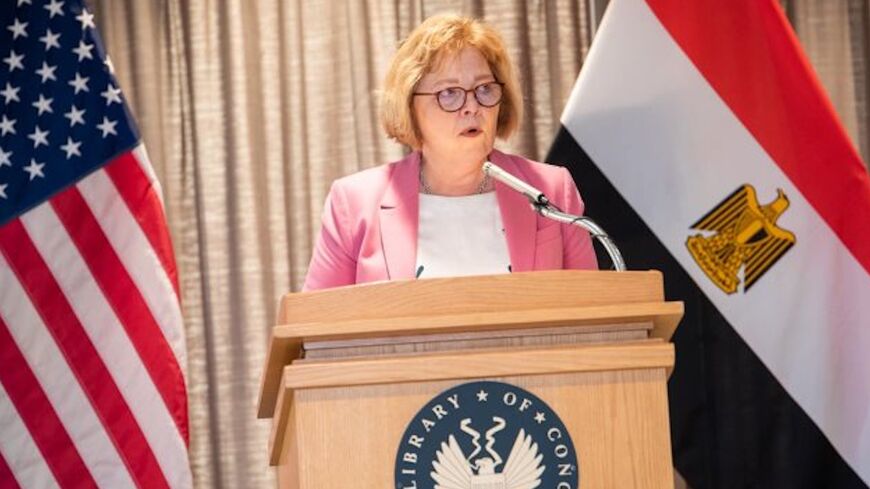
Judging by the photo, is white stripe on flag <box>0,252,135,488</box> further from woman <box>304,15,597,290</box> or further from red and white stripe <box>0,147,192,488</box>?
woman <box>304,15,597,290</box>

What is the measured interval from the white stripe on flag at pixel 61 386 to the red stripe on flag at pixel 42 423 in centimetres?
2

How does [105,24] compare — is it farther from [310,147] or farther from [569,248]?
[569,248]

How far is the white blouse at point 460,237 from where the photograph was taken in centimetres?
304

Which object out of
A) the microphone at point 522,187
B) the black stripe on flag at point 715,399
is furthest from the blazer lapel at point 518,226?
the black stripe on flag at point 715,399

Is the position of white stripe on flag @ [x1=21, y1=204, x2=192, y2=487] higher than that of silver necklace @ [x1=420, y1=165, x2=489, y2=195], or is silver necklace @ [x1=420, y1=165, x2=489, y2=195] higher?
silver necklace @ [x1=420, y1=165, x2=489, y2=195]

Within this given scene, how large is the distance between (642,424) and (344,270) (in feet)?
3.60

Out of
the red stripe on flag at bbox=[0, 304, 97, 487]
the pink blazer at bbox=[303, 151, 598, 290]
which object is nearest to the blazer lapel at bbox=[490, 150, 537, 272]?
the pink blazer at bbox=[303, 151, 598, 290]

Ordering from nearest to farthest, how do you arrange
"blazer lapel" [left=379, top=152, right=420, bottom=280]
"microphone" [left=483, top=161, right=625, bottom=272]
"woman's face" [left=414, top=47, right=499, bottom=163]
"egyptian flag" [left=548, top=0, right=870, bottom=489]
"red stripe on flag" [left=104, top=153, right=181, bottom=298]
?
"microphone" [left=483, top=161, right=625, bottom=272]
"blazer lapel" [left=379, top=152, right=420, bottom=280]
"woman's face" [left=414, top=47, right=499, bottom=163]
"egyptian flag" [left=548, top=0, right=870, bottom=489]
"red stripe on flag" [left=104, top=153, right=181, bottom=298]

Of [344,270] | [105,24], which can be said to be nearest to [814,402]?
[344,270]

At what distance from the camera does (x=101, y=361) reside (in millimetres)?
3883

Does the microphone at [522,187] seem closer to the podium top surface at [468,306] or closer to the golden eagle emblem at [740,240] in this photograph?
the podium top surface at [468,306]

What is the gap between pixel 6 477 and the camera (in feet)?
12.6

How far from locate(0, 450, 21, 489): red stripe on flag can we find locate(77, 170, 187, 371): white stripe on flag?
554mm

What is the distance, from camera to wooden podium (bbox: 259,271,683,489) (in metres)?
2.10
